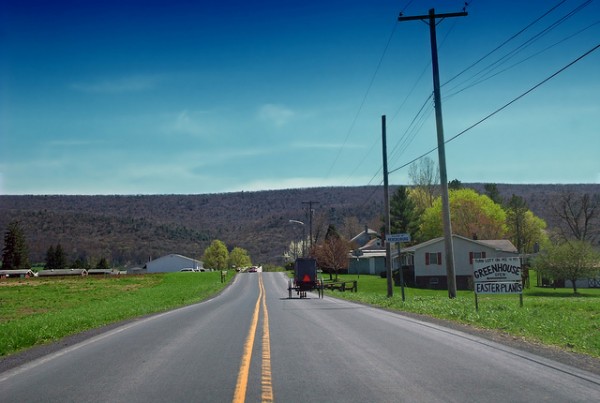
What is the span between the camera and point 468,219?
89.9m

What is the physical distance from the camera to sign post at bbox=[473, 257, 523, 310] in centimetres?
1919

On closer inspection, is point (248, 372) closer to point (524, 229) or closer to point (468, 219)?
point (468, 219)

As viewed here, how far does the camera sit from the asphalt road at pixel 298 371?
7.44 m

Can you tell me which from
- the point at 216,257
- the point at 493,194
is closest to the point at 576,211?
the point at 493,194

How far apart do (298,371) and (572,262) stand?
63.9 meters

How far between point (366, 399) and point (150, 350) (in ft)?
19.8

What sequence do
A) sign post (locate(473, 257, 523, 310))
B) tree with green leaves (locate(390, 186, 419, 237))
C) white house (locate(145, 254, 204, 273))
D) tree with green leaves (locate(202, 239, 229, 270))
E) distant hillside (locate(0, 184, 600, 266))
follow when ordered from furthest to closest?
distant hillside (locate(0, 184, 600, 266))
white house (locate(145, 254, 204, 273))
tree with green leaves (locate(202, 239, 229, 270))
tree with green leaves (locate(390, 186, 419, 237))
sign post (locate(473, 257, 523, 310))

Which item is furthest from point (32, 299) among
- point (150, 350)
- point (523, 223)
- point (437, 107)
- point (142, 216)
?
Result: point (142, 216)

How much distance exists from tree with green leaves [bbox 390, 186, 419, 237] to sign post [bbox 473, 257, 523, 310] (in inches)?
3077

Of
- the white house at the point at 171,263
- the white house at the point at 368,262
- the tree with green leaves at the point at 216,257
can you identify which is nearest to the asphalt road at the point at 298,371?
A: the white house at the point at 368,262

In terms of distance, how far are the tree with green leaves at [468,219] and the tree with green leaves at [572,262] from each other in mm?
21571

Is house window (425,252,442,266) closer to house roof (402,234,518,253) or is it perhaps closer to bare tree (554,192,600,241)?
house roof (402,234,518,253)

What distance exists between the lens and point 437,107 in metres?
26.6

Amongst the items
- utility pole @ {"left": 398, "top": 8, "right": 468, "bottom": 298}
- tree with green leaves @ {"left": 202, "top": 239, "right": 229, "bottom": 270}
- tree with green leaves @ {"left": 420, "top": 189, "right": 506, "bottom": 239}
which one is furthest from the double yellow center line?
tree with green leaves @ {"left": 202, "top": 239, "right": 229, "bottom": 270}
